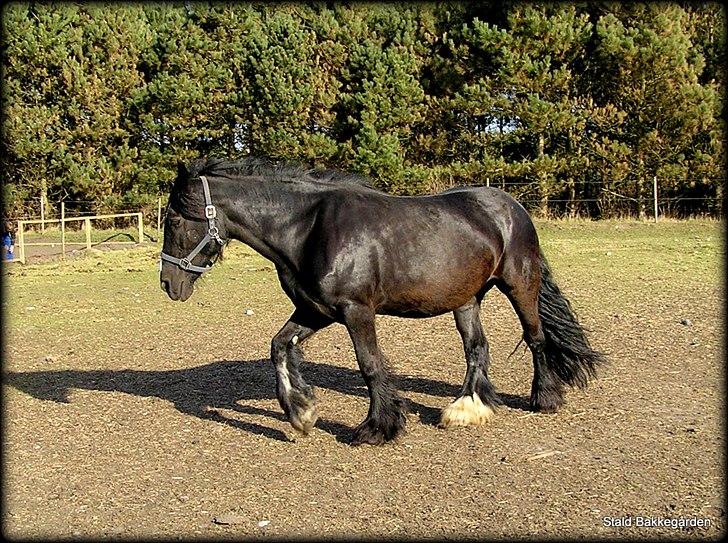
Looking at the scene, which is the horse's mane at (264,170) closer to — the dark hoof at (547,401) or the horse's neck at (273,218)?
the horse's neck at (273,218)

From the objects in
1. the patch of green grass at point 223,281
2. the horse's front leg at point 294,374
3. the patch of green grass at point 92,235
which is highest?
the horse's front leg at point 294,374

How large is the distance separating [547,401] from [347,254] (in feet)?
6.86

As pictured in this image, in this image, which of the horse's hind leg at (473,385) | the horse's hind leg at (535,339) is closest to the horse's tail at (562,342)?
the horse's hind leg at (535,339)

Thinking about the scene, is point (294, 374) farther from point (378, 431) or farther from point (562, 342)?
point (562, 342)

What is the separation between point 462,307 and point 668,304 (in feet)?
18.9

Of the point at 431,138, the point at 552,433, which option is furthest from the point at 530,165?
the point at 552,433

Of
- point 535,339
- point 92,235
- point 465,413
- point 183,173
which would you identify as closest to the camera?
point 183,173

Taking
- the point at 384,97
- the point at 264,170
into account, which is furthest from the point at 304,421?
the point at 384,97

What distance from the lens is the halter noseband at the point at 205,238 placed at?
587 cm

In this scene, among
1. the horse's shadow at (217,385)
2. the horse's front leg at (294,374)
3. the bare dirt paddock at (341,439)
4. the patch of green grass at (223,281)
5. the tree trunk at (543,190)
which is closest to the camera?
the bare dirt paddock at (341,439)

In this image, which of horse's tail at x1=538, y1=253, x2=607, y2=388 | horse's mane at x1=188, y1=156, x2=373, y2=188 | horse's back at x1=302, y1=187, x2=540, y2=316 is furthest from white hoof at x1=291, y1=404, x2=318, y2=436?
horse's tail at x1=538, y1=253, x2=607, y2=388

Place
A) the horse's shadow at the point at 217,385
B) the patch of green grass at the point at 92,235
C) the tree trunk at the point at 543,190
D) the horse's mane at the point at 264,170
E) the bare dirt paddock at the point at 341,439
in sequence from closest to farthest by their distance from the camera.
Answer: the bare dirt paddock at the point at 341,439, the horse's mane at the point at 264,170, the horse's shadow at the point at 217,385, the patch of green grass at the point at 92,235, the tree trunk at the point at 543,190

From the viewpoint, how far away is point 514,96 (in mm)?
30875

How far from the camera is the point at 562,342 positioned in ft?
22.1
